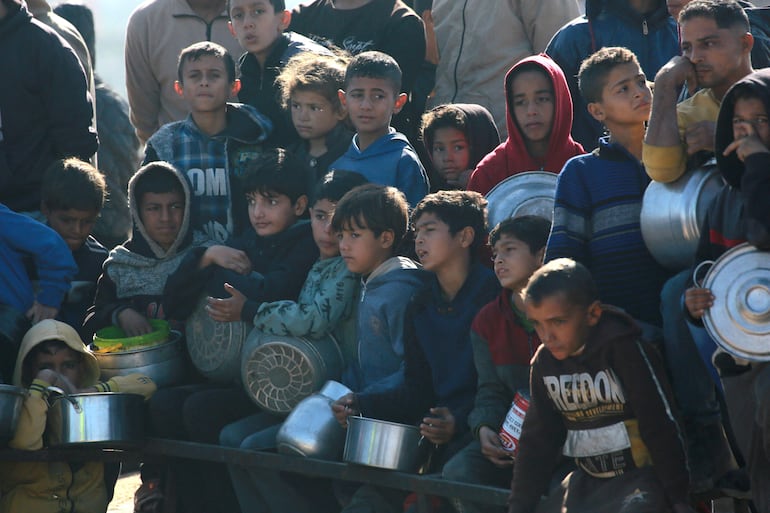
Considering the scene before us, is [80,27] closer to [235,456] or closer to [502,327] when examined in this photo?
[235,456]

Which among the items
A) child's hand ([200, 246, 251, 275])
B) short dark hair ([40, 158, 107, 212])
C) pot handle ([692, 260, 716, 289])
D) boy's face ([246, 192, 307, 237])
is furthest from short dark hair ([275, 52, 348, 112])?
pot handle ([692, 260, 716, 289])

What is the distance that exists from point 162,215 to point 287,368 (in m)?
1.33

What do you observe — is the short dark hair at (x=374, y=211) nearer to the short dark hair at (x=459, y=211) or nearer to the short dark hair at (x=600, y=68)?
the short dark hair at (x=459, y=211)

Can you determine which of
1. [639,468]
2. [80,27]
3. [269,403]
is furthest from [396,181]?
[80,27]

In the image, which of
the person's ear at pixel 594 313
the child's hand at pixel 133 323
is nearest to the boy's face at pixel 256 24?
the child's hand at pixel 133 323

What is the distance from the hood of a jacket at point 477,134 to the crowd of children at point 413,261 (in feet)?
0.05

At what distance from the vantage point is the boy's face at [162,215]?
6.60 metres

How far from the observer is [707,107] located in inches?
186

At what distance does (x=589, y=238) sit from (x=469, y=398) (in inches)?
34.3

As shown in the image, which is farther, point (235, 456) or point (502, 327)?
point (235, 456)

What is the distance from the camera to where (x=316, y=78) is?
6.53 m

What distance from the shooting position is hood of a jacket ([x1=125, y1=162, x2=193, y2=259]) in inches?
259

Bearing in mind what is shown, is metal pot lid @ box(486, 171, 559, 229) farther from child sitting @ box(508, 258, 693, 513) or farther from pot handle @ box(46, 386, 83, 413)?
pot handle @ box(46, 386, 83, 413)

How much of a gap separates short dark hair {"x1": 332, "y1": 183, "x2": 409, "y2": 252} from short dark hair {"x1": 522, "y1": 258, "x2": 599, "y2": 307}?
4.46ft
